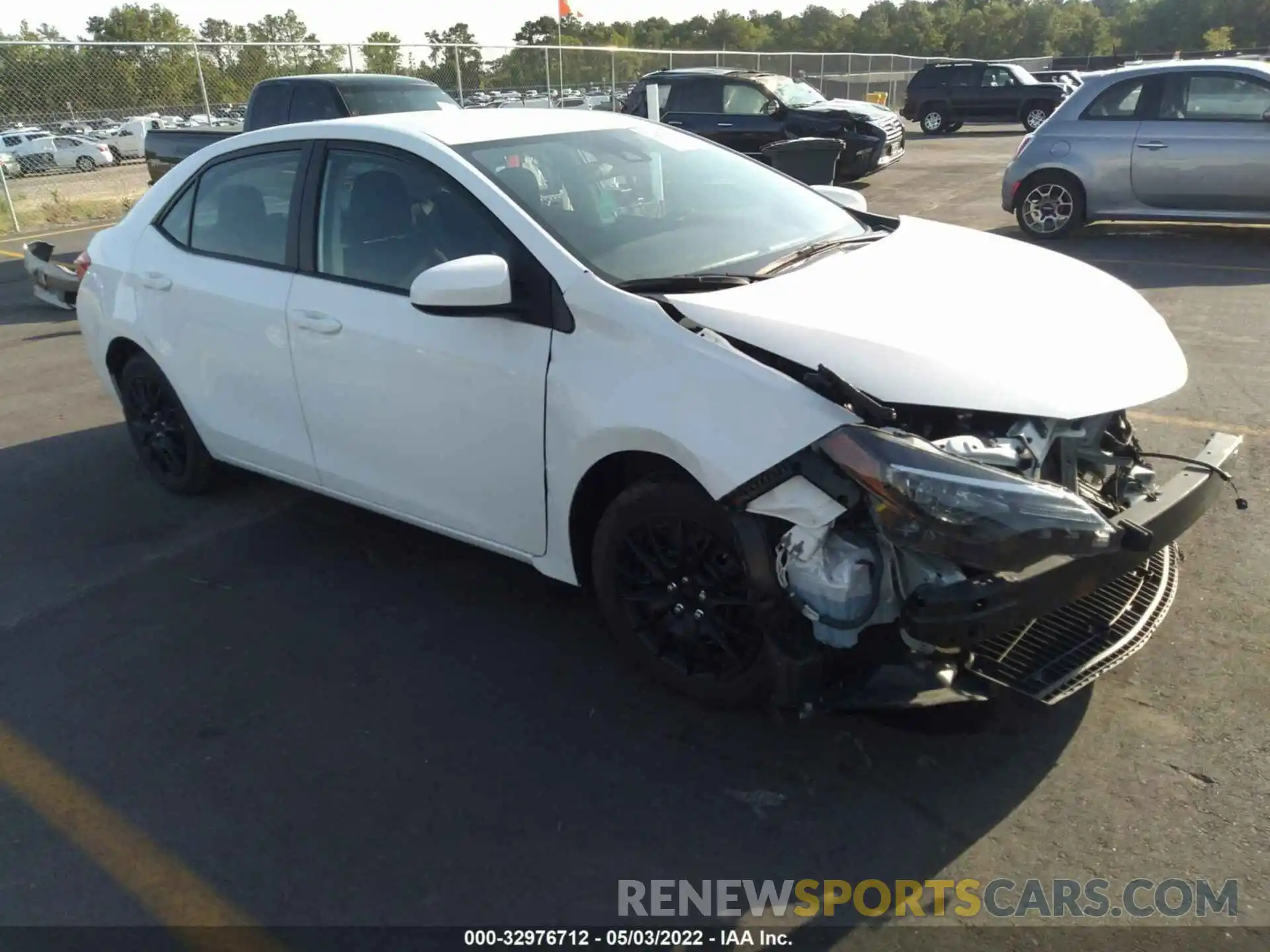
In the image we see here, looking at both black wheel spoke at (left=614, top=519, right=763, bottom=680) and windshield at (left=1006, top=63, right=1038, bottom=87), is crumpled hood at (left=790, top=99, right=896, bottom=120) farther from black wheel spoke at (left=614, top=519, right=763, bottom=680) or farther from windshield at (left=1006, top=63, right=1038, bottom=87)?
black wheel spoke at (left=614, top=519, right=763, bottom=680)

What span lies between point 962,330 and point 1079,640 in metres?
0.95

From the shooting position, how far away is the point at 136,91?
18.2 m

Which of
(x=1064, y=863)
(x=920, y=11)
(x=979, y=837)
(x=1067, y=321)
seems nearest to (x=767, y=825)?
(x=979, y=837)

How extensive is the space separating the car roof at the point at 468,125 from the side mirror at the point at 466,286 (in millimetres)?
739

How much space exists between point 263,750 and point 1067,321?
2847mm

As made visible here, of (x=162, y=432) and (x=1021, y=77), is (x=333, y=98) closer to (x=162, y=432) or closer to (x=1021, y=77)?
(x=162, y=432)

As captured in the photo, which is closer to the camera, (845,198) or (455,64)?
(845,198)

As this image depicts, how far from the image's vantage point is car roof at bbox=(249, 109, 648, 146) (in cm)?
393

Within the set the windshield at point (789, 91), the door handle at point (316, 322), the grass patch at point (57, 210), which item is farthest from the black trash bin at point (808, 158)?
the grass patch at point (57, 210)

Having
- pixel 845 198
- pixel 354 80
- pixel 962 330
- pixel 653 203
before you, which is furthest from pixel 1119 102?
pixel 962 330

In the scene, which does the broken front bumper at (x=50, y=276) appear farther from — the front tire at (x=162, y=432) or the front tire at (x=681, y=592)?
the front tire at (x=681, y=592)

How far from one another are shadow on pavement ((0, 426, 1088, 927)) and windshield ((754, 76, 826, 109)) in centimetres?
1426

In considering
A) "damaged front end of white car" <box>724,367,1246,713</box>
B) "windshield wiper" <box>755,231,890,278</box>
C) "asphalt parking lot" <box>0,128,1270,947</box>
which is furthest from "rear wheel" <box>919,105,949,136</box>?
"damaged front end of white car" <box>724,367,1246,713</box>

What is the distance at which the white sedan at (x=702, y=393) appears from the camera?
276 cm
